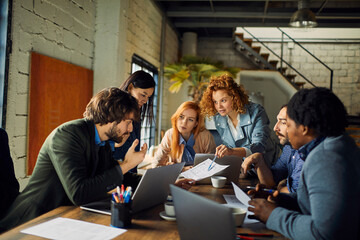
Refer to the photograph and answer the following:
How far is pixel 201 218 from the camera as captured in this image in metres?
0.77

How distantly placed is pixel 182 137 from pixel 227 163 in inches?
34.8

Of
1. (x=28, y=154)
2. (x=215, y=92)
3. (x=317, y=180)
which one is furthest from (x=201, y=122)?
(x=317, y=180)

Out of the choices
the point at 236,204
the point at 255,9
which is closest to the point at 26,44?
the point at 236,204

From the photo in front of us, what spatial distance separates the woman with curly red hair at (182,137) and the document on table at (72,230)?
150cm

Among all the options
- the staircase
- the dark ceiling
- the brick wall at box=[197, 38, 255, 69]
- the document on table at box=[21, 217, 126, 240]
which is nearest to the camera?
the document on table at box=[21, 217, 126, 240]

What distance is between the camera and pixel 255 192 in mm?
1434

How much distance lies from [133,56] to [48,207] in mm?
3531

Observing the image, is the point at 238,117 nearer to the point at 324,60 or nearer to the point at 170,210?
the point at 170,210

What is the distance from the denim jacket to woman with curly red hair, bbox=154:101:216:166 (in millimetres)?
219

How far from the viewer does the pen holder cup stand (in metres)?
1.12

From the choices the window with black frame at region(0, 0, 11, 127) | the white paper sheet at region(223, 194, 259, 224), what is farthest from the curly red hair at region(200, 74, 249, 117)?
the window with black frame at region(0, 0, 11, 127)

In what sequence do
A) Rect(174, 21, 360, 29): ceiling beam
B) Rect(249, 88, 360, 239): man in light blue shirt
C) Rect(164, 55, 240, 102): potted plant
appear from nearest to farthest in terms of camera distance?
Rect(249, 88, 360, 239): man in light blue shirt < Rect(164, 55, 240, 102): potted plant < Rect(174, 21, 360, 29): ceiling beam

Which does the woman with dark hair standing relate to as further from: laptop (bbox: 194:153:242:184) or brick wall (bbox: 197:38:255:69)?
brick wall (bbox: 197:38:255:69)

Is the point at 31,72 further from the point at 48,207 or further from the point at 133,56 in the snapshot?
the point at 133,56
